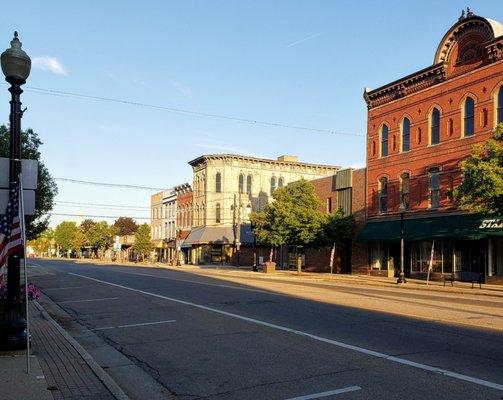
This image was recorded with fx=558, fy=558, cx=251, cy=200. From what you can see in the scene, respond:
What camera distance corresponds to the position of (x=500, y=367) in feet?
26.3

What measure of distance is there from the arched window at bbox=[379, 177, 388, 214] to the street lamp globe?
1251 inches

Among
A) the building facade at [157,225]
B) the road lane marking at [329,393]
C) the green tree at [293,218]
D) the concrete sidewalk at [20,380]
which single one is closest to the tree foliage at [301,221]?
the green tree at [293,218]

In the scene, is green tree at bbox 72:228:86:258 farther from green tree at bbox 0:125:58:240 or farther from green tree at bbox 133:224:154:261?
green tree at bbox 0:125:58:240

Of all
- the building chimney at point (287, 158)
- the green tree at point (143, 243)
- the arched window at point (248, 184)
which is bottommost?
the green tree at point (143, 243)

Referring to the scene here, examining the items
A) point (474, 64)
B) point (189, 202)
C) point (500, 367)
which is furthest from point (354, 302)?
point (189, 202)

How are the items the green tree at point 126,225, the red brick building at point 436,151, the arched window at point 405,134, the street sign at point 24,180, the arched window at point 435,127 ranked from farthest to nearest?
the green tree at point 126,225, the arched window at point 405,134, the arched window at point 435,127, the red brick building at point 436,151, the street sign at point 24,180

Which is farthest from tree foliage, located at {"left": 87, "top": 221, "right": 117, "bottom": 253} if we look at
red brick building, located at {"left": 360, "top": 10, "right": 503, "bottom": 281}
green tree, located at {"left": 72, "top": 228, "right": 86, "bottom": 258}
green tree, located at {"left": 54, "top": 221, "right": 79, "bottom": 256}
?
red brick building, located at {"left": 360, "top": 10, "right": 503, "bottom": 281}

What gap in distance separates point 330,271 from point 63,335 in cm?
3424

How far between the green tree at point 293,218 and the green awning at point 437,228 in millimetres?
3332

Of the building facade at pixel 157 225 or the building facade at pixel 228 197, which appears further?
the building facade at pixel 157 225

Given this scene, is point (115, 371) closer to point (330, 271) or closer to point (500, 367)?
point (500, 367)

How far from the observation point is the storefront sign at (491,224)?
2726 cm

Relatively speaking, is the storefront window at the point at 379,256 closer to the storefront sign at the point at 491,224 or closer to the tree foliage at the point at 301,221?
the tree foliage at the point at 301,221

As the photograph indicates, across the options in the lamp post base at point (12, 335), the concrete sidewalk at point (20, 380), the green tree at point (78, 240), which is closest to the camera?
the concrete sidewalk at point (20, 380)
